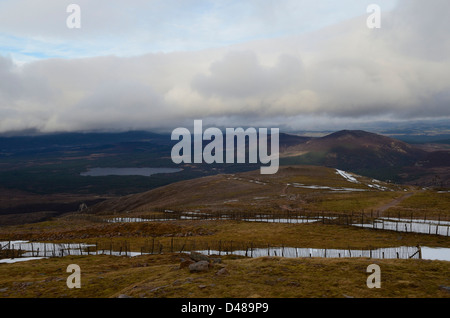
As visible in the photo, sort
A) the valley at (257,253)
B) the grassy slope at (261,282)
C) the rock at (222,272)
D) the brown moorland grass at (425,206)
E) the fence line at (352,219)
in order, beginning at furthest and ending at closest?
the brown moorland grass at (425,206) < the fence line at (352,219) < the rock at (222,272) < the valley at (257,253) < the grassy slope at (261,282)

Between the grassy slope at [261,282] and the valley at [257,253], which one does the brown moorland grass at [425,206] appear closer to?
the valley at [257,253]

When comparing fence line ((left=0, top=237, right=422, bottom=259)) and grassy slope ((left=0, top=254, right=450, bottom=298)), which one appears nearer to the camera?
grassy slope ((left=0, top=254, right=450, bottom=298))

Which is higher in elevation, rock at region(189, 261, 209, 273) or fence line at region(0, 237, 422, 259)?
rock at region(189, 261, 209, 273)

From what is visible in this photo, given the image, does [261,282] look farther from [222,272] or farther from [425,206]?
[425,206]

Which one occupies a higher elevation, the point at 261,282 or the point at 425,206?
the point at 261,282

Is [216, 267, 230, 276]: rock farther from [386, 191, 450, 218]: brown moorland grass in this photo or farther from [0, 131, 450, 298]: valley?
[386, 191, 450, 218]: brown moorland grass

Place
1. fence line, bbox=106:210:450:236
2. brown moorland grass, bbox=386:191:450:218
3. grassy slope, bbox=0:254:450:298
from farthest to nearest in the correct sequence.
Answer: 1. brown moorland grass, bbox=386:191:450:218
2. fence line, bbox=106:210:450:236
3. grassy slope, bbox=0:254:450:298

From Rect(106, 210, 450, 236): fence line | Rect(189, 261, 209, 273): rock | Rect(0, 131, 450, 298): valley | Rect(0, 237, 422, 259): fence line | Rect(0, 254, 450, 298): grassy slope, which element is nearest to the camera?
Rect(0, 254, 450, 298): grassy slope

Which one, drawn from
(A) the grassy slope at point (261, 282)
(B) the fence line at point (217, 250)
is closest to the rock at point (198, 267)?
(A) the grassy slope at point (261, 282)

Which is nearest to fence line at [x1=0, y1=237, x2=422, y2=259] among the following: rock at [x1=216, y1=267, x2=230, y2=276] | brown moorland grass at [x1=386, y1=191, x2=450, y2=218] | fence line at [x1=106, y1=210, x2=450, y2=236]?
rock at [x1=216, y1=267, x2=230, y2=276]

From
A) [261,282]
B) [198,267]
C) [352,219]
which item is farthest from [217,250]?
[352,219]
